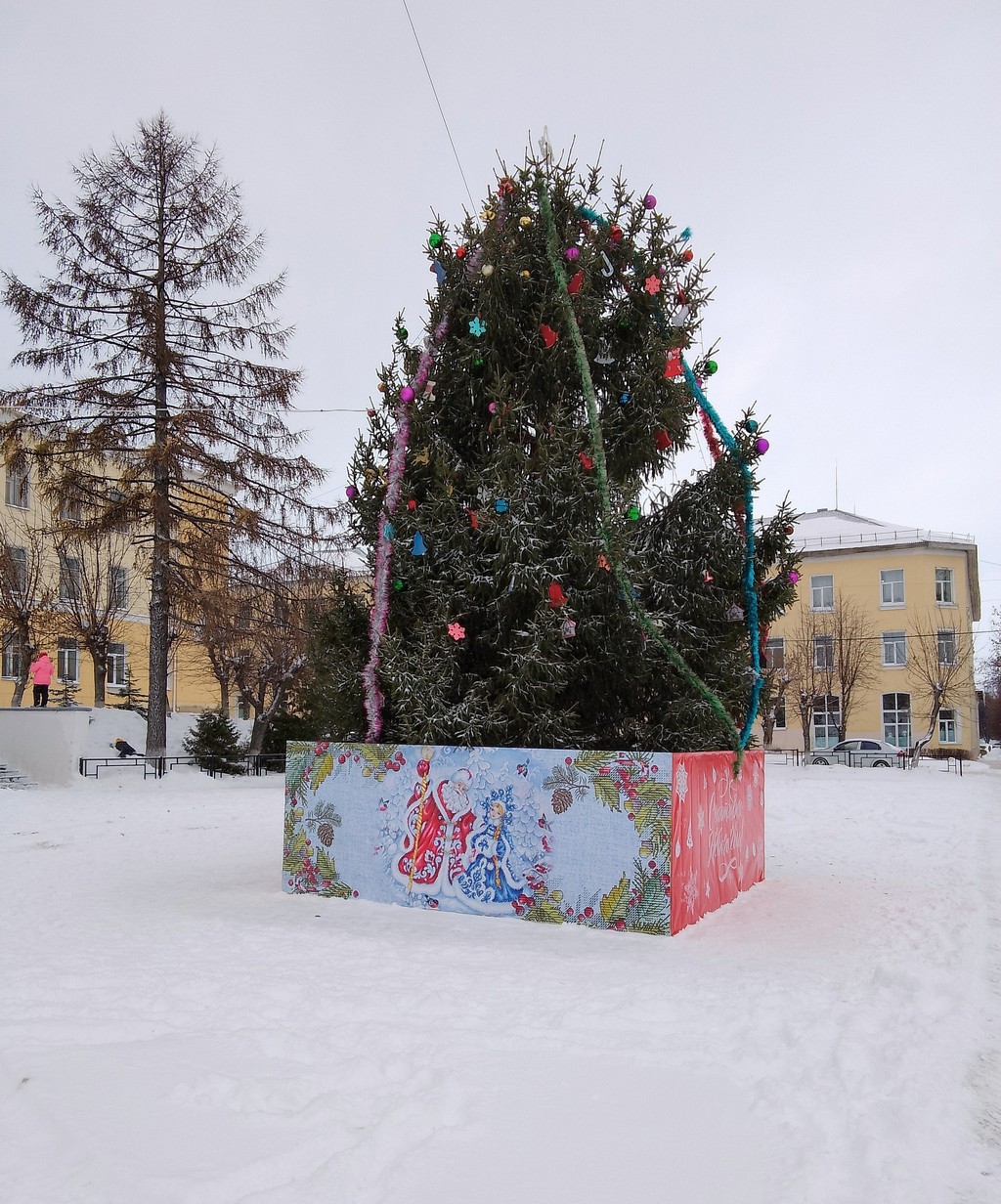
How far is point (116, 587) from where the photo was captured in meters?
30.0

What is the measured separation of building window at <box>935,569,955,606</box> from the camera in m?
45.7

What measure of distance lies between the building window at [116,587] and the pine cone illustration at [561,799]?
78.2 ft

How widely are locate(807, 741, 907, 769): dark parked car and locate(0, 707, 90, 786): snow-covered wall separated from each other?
25090mm

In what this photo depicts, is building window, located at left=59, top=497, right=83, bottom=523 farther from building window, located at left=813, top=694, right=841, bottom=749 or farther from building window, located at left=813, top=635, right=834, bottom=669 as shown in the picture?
building window, located at left=813, top=694, right=841, bottom=749

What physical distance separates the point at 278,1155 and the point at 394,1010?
1.65m

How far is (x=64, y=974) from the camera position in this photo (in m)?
5.54

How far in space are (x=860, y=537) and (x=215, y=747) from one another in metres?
33.7

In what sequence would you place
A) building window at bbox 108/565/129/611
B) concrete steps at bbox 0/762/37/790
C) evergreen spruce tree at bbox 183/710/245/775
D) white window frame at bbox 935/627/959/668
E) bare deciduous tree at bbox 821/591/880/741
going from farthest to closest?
white window frame at bbox 935/627/959/668
bare deciduous tree at bbox 821/591/880/741
building window at bbox 108/565/129/611
evergreen spruce tree at bbox 183/710/245/775
concrete steps at bbox 0/762/37/790

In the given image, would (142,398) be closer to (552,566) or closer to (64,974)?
(552,566)

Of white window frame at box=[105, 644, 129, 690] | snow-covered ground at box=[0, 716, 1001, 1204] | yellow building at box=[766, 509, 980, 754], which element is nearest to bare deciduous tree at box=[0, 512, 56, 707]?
white window frame at box=[105, 644, 129, 690]

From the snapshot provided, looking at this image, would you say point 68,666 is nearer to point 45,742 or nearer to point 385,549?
point 45,742

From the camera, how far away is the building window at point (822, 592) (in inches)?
1849

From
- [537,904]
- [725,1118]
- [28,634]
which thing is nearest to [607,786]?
[537,904]

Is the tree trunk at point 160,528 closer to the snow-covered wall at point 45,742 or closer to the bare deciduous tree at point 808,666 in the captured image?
the snow-covered wall at point 45,742
